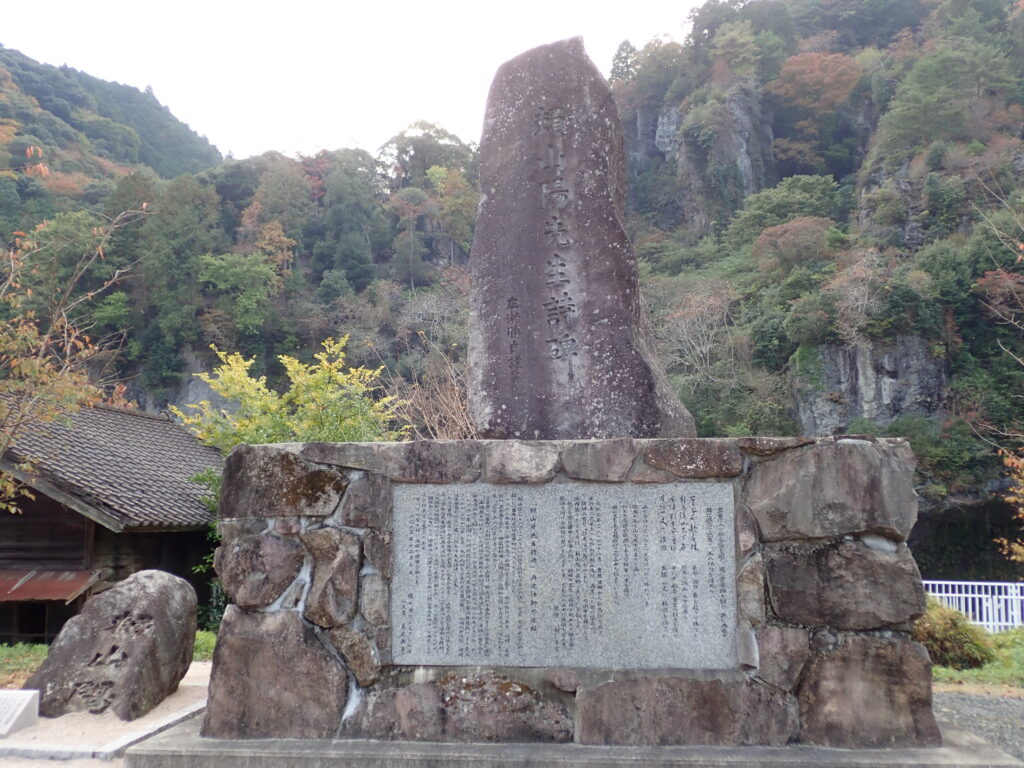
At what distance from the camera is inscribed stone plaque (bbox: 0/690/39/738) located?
12.2 feet

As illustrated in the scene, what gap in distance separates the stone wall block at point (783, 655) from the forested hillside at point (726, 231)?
8014mm

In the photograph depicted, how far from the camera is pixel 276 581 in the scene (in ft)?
9.96

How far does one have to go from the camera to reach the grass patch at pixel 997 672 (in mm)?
5945

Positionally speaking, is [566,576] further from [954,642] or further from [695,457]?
[954,642]

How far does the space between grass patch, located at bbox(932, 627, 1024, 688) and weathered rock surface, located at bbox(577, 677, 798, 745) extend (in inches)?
159

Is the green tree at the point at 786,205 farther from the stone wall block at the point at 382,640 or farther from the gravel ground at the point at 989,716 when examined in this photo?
the stone wall block at the point at 382,640

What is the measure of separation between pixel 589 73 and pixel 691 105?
29933 millimetres

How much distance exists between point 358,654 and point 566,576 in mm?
885

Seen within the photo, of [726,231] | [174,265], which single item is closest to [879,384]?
[726,231]

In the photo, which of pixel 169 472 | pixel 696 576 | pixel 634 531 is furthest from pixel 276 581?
pixel 169 472

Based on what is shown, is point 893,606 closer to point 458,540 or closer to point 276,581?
point 458,540

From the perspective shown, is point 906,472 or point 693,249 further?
point 693,249

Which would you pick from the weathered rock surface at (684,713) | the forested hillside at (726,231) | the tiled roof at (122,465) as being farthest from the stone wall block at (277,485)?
the tiled roof at (122,465)

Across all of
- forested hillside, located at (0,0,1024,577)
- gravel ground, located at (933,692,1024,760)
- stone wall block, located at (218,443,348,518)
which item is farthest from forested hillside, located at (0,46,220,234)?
gravel ground, located at (933,692,1024,760)
